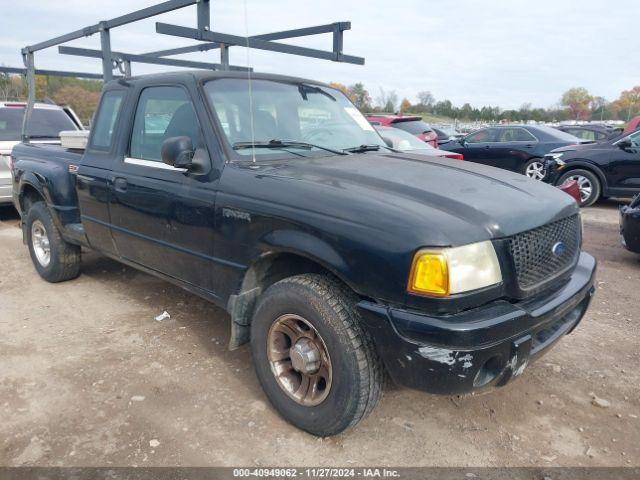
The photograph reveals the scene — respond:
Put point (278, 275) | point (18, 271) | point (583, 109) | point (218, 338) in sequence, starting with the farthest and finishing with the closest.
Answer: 1. point (583, 109)
2. point (18, 271)
3. point (218, 338)
4. point (278, 275)

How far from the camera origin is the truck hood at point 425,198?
7.29ft

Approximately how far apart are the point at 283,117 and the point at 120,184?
51.2 inches

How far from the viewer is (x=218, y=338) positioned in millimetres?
3818

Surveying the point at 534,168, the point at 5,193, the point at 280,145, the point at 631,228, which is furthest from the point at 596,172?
the point at 5,193

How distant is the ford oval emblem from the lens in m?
2.60

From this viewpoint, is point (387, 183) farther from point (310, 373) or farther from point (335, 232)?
point (310, 373)

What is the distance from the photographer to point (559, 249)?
2.63 metres

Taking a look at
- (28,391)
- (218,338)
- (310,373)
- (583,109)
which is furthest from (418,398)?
(583,109)

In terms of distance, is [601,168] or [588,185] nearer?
[601,168]

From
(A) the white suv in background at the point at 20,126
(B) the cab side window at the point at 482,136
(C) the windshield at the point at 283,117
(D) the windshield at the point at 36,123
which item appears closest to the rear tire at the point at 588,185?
(B) the cab side window at the point at 482,136

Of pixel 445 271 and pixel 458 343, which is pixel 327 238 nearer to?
pixel 445 271

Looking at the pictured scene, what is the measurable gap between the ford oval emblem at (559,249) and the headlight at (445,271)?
642mm

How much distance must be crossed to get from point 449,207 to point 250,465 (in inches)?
62.1

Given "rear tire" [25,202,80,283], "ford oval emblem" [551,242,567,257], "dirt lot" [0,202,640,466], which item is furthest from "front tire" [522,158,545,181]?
"rear tire" [25,202,80,283]
